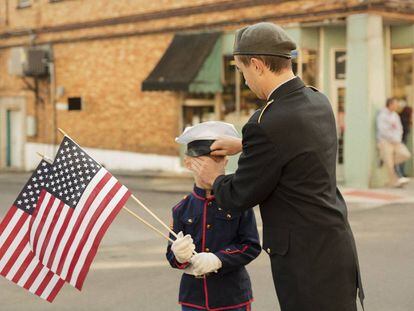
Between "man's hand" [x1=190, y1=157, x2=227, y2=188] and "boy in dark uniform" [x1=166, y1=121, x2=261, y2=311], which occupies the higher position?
"man's hand" [x1=190, y1=157, x2=227, y2=188]

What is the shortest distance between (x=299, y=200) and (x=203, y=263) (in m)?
0.75

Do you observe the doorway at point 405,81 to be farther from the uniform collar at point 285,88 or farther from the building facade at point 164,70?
the uniform collar at point 285,88

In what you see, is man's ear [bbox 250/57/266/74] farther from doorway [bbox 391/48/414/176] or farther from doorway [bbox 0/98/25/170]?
doorway [bbox 0/98/25/170]

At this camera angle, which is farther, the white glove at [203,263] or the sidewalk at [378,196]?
the sidewalk at [378,196]

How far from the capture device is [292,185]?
3070 mm

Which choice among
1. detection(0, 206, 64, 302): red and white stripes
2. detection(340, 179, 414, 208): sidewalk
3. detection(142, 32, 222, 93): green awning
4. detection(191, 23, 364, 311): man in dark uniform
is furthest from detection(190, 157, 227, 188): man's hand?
detection(142, 32, 222, 93): green awning

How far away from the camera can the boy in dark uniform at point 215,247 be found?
387cm

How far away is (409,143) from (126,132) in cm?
841

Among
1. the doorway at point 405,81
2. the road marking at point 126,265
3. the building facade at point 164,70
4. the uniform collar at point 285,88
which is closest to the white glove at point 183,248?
the uniform collar at point 285,88

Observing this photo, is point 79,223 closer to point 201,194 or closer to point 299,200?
point 201,194

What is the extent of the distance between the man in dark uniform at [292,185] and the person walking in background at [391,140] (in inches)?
544

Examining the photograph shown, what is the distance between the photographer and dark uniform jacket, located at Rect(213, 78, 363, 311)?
3055 mm

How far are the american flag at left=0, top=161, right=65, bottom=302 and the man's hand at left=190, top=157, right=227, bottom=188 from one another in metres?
0.82

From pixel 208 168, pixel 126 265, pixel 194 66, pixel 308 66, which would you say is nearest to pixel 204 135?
pixel 208 168
